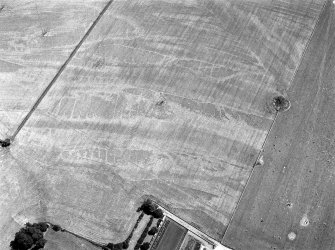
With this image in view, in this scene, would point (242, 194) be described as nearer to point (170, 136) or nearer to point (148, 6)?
point (170, 136)

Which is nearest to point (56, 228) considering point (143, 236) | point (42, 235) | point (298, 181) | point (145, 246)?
point (42, 235)

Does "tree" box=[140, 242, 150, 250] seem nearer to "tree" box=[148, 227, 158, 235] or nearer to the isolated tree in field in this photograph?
"tree" box=[148, 227, 158, 235]

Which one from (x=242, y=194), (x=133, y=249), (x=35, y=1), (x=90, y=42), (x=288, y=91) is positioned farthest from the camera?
(x=35, y=1)

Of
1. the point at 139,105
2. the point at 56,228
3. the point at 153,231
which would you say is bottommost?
the point at 153,231

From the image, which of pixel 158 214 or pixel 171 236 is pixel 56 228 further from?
pixel 171 236

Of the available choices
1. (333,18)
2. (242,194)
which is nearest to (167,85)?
(242,194)

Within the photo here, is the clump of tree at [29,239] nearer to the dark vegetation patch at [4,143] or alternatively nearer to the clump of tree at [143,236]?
the clump of tree at [143,236]
